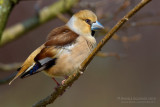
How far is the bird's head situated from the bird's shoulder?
0.59 ft

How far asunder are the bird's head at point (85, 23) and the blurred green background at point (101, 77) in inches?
155

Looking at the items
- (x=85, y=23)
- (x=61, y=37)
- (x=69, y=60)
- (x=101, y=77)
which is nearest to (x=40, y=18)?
(x=85, y=23)

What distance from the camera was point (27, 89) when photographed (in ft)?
26.6

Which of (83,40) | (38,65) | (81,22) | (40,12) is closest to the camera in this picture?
(38,65)

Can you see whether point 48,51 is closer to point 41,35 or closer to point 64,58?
point 64,58

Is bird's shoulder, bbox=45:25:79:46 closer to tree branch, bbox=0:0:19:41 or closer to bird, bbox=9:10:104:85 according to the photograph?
bird, bbox=9:10:104:85

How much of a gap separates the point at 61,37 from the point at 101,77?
5316mm

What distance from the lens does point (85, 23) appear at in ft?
12.1

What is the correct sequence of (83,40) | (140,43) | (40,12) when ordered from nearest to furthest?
(83,40) < (40,12) < (140,43)

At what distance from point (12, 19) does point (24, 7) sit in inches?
17.1

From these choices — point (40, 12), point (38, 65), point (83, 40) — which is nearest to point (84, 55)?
point (83, 40)

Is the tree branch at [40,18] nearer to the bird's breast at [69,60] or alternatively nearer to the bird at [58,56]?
the bird at [58,56]

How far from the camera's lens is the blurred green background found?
7.80m

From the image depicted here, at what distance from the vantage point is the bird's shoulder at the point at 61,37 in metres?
3.29
